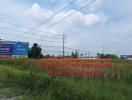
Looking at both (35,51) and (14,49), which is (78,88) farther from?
(35,51)

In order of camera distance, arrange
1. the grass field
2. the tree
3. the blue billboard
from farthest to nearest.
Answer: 1. the tree
2. the blue billboard
3. the grass field

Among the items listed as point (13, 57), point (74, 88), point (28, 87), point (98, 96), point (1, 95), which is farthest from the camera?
point (13, 57)

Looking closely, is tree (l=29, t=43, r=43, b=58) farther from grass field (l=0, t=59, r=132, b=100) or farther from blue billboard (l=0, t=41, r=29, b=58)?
grass field (l=0, t=59, r=132, b=100)

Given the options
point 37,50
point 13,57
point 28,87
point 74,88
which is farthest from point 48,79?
point 37,50

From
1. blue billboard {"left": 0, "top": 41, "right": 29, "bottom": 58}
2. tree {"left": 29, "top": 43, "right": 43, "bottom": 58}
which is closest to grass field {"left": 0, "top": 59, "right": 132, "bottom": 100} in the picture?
blue billboard {"left": 0, "top": 41, "right": 29, "bottom": 58}

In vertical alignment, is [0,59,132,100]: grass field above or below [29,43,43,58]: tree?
below

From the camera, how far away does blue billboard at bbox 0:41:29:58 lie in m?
52.2

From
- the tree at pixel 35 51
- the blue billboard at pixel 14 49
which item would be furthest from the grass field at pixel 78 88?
the tree at pixel 35 51

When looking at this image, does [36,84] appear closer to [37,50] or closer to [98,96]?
[98,96]

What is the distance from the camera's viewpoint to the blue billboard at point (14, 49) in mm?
52250

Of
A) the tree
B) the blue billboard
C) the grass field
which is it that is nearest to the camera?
the grass field

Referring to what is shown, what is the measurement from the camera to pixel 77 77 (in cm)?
1777

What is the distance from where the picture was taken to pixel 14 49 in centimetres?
5231

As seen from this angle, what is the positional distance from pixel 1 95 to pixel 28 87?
217 cm
